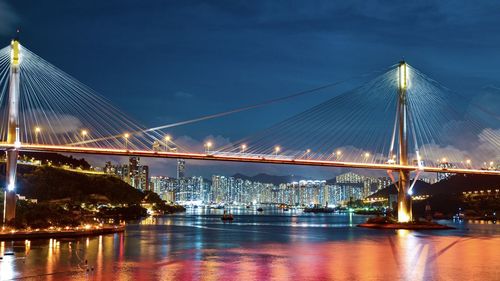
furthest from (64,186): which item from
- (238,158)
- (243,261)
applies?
(243,261)

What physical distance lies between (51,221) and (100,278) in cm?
1938

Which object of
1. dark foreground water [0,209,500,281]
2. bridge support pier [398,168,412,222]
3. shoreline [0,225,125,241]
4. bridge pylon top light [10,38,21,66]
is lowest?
dark foreground water [0,209,500,281]

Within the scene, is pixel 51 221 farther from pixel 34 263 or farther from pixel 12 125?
pixel 34 263

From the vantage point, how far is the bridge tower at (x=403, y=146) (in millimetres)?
45656

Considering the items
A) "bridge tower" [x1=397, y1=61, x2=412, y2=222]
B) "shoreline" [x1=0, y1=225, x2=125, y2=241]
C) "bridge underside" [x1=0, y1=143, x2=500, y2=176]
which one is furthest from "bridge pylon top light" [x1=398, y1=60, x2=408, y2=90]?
"shoreline" [x1=0, y1=225, x2=125, y2=241]

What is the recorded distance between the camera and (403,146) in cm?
4569

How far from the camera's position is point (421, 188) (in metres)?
136

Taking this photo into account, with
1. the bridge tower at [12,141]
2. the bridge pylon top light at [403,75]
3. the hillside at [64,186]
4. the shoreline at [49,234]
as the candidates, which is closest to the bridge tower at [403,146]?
the bridge pylon top light at [403,75]

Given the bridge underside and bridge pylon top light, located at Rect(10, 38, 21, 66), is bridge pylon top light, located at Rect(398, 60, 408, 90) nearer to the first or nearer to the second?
the bridge underside

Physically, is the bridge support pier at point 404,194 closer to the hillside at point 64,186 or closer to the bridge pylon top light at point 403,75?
the bridge pylon top light at point 403,75

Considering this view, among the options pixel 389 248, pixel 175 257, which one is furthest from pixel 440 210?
pixel 175 257

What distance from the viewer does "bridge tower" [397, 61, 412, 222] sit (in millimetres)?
45656

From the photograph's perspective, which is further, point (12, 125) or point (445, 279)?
point (12, 125)

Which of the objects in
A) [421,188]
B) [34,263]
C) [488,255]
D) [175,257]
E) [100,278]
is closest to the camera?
[100,278]
